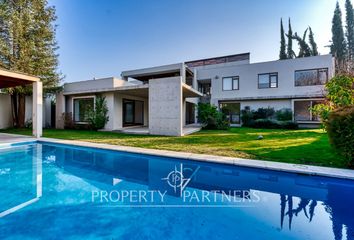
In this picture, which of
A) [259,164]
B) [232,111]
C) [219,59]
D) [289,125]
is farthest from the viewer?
[219,59]

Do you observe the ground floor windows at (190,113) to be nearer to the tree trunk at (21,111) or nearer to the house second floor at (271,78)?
the house second floor at (271,78)

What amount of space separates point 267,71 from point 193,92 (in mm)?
10062

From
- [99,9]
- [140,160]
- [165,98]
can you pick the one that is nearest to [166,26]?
[99,9]

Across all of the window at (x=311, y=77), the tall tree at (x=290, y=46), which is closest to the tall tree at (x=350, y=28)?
the tall tree at (x=290, y=46)

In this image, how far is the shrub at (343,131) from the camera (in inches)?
228

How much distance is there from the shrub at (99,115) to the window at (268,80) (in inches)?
646

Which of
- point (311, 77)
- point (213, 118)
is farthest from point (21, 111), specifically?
point (311, 77)

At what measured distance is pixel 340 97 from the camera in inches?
283

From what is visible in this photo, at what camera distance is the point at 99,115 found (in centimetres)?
1628

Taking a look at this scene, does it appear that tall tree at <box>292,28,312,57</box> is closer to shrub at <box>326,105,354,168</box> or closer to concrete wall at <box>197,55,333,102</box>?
concrete wall at <box>197,55,333,102</box>

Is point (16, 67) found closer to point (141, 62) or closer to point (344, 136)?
point (141, 62)

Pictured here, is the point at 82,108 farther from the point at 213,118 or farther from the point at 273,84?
the point at 273,84

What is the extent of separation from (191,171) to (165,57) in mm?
21281

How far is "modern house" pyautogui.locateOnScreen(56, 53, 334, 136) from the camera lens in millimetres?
13578
